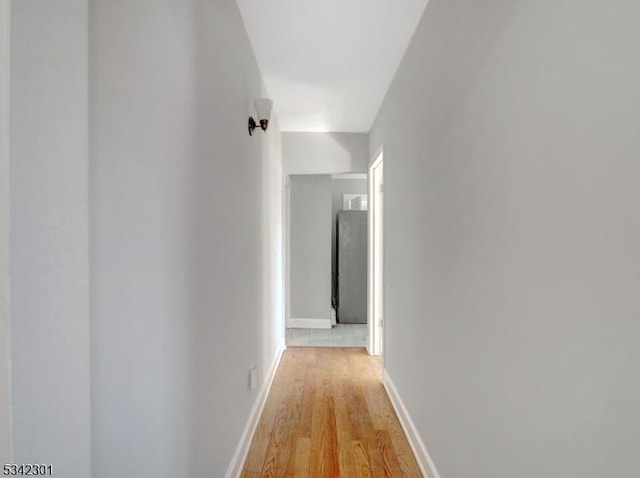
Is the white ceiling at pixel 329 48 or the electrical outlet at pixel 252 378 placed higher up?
the white ceiling at pixel 329 48

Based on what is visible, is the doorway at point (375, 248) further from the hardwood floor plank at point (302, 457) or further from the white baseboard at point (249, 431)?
the hardwood floor plank at point (302, 457)

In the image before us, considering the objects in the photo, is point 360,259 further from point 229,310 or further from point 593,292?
point 593,292

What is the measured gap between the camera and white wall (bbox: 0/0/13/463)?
1.34 ft

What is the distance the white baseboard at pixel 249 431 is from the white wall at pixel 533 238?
945mm

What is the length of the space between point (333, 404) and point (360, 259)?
8.97ft

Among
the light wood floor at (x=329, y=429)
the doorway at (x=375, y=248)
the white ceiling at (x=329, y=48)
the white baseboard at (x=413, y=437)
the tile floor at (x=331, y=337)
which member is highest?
the white ceiling at (x=329, y=48)

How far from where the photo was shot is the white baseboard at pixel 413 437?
171 centimetres

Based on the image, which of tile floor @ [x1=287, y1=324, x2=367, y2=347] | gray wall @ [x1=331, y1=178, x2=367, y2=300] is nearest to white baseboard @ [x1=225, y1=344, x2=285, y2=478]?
tile floor @ [x1=287, y1=324, x2=367, y2=347]

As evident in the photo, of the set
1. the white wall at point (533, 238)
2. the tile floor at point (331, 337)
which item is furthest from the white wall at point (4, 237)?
the tile floor at point (331, 337)

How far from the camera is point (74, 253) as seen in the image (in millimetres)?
632

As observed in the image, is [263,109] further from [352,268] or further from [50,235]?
[352,268]

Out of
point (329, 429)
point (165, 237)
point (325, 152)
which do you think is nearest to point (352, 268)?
point (325, 152)

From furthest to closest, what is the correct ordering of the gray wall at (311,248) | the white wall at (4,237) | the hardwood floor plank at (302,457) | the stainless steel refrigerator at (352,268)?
the stainless steel refrigerator at (352,268)
the gray wall at (311,248)
the hardwood floor plank at (302,457)
the white wall at (4,237)

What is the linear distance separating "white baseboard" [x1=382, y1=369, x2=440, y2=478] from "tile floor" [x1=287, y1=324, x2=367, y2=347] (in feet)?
4.70
